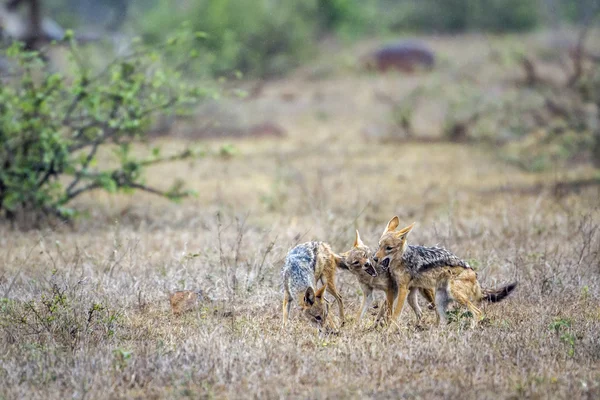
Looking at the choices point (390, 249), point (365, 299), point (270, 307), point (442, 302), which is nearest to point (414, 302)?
point (442, 302)

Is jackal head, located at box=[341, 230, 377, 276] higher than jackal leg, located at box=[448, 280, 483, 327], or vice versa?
jackal head, located at box=[341, 230, 377, 276]

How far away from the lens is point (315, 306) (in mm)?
7027

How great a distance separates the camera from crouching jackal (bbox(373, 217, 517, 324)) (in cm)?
714

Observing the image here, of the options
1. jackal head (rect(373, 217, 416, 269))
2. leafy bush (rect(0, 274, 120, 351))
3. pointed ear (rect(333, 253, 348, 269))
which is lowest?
leafy bush (rect(0, 274, 120, 351))

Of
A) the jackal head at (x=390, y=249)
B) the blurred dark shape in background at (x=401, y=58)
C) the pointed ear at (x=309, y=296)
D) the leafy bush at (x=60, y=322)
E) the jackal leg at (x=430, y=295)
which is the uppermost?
the blurred dark shape in background at (x=401, y=58)

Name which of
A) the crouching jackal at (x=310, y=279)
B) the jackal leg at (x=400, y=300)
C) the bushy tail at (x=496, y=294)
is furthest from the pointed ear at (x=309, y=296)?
the bushy tail at (x=496, y=294)

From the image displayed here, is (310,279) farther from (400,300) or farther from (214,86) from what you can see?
(214,86)

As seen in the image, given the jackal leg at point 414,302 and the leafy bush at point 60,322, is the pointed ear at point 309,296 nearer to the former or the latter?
the jackal leg at point 414,302

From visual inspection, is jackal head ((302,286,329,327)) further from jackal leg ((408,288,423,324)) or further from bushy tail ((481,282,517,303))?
bushy tail ((481,282,517,303))

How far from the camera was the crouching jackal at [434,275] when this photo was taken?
7.14 metres

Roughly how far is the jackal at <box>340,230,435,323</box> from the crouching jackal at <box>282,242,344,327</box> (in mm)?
201

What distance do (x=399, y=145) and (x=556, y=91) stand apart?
5876mm

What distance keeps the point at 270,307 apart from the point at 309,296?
34.9 inches

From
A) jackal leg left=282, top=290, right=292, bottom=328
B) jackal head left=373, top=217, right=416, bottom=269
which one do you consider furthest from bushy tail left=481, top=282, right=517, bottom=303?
jackal leg left=282, top=290, right=292, bottom=328
